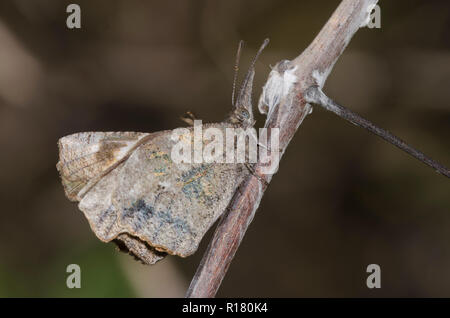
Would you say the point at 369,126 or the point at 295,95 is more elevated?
the point at 295,95

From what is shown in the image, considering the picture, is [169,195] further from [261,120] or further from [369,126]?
[261,120]

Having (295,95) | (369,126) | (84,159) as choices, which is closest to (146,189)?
(84,159)

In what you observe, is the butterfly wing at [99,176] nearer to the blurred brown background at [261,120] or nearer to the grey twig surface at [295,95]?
the grey twig surface at [295,95]

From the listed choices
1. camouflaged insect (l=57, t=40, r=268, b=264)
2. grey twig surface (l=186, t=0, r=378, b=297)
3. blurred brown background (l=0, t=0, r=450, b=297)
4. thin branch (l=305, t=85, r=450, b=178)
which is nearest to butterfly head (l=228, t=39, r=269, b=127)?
camouflaged insect (l=57, t=40, r=268, b=264)

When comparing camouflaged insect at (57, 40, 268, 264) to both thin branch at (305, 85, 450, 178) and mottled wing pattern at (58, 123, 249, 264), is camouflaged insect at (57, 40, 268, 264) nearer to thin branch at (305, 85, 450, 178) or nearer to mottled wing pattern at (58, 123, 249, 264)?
mottled wing pattern at (58, 123, 249, 264)

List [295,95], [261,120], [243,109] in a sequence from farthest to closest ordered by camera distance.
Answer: [261,120], [243,109], [295,95]

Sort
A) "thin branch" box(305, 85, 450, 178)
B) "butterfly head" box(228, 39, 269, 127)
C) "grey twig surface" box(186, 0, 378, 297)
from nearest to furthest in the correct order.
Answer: "thin branch" box(305, 85, 450, 178) → "grey twig surface" box(186, 0, 378, 297) → "butterfly head" box(228, 39, 269, 127)

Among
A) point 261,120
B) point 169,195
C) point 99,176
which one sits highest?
point 261,120

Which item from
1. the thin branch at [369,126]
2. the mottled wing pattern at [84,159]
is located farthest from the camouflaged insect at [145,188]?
the thin branch at [369,126]
